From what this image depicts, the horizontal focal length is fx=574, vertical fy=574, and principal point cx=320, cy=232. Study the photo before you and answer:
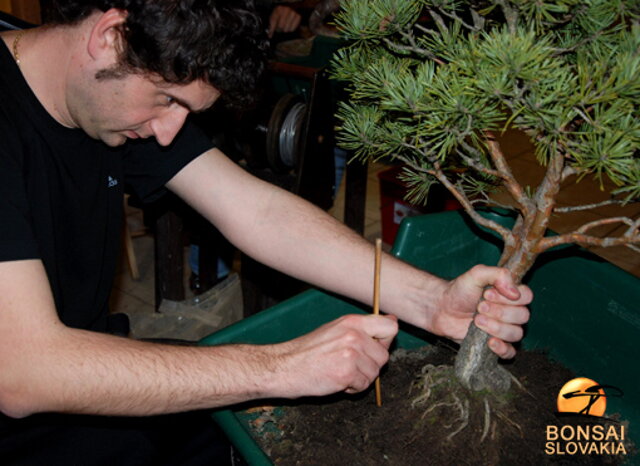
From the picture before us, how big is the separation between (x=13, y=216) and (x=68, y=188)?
0.28 m

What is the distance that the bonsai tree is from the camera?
73cm

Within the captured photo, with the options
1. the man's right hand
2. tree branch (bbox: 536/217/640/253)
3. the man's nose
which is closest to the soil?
the man's right hand

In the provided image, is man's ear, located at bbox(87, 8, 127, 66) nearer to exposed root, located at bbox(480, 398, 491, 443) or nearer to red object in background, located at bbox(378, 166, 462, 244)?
exposed root, located at bbox(480, 398, 491, 443)

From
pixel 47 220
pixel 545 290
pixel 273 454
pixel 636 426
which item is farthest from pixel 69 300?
pixel 636 426

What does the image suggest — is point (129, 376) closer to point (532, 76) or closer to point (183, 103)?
Answer: point (183, 103)

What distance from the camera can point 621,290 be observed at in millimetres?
1113

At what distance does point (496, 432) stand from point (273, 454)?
1.34 feet

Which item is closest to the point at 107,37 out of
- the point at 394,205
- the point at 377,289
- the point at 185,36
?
the point at 185,36

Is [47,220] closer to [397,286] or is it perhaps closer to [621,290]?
[397,286]

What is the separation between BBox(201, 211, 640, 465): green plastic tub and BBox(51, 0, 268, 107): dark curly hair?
18.7 inches

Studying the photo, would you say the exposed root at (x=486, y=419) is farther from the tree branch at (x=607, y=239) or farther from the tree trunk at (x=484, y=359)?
the tree branch at (x=607, y=239)

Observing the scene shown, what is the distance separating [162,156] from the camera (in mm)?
1343

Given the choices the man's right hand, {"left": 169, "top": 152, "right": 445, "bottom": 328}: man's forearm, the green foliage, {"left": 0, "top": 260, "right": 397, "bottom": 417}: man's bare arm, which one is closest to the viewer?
the green foliage

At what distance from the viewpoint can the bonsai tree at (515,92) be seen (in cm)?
73
